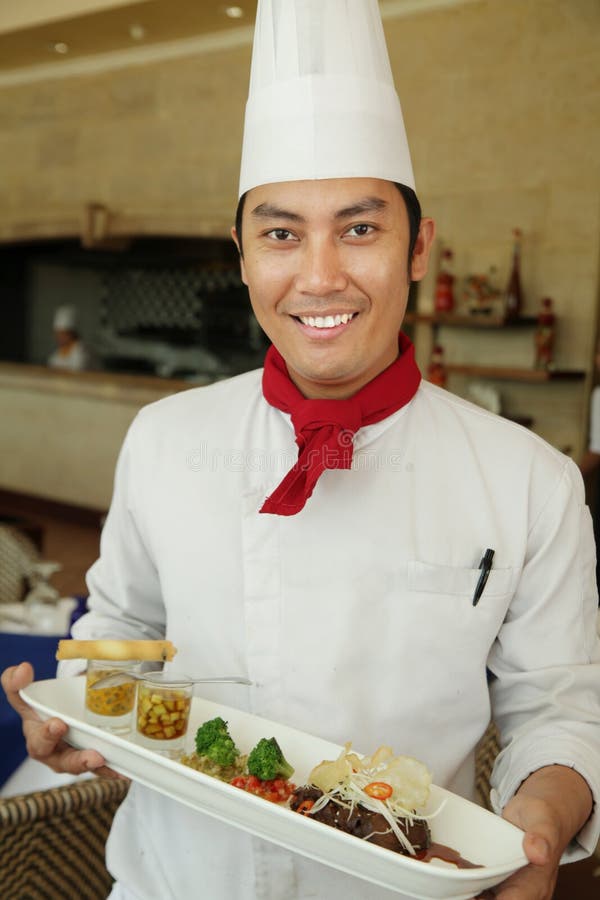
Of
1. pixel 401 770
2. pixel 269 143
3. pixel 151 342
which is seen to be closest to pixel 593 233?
pixel 151 342

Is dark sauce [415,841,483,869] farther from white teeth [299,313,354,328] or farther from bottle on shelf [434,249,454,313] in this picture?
bottle on shelf [434,249,454,313]

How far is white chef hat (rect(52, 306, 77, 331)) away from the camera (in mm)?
7816

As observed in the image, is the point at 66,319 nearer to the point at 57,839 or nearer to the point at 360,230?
the point at 57,839

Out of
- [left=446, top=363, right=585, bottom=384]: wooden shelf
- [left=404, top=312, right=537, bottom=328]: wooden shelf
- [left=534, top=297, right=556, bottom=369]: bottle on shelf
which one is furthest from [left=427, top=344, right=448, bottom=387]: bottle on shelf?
[left=534, top=297, right=556, bottom=369]: bottle on shelf

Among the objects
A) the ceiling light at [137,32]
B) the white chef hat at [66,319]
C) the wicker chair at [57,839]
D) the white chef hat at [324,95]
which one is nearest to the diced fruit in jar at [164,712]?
the wicker chair at [57,839]

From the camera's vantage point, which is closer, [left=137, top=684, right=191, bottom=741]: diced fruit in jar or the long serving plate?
the long serving plate

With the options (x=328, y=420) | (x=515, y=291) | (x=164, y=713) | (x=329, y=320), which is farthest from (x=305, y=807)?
(x=515, y=291)

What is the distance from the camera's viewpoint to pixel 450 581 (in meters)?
1.21

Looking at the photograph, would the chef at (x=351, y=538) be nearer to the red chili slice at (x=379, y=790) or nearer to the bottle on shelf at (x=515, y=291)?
the red chili slice at (x=379, y=790)

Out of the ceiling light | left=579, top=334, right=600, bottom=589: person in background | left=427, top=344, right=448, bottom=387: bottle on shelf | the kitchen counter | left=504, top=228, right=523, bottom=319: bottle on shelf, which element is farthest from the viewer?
the kitchen counter

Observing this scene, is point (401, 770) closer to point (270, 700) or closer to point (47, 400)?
point (270, 700)

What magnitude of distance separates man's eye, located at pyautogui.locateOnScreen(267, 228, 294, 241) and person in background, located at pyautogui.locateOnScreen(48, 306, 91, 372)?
6773 millimetres

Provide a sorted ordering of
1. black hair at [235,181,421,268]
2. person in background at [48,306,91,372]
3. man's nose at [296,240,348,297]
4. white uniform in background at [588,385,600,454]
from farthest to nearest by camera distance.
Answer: person in background at [48,306,91,372]
white uniform in background at [588,385,600,454]
black hair at [235,181,421,268]
man's nose at [296,240,348,297]

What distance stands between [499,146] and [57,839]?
15.1 feet
